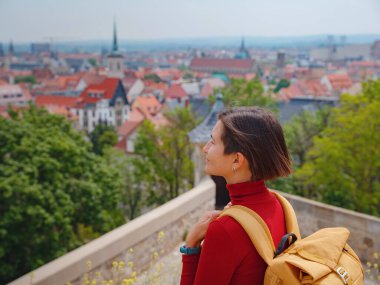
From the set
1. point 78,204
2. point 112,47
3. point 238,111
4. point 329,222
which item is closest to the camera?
point 238,111

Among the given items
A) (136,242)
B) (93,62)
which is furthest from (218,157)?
(93,62)

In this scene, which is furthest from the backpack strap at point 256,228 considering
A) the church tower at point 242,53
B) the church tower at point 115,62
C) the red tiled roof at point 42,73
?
the church tower at point 242,53

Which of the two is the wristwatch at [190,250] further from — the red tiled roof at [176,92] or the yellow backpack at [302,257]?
the red tiled roof at [176,92]

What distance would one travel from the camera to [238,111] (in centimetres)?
152

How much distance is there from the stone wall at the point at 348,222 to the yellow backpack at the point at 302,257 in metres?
4.33

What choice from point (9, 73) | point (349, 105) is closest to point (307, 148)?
point (349, 105)

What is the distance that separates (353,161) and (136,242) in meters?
6.78

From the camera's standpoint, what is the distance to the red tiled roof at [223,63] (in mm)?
94375

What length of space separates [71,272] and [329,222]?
10.7 ft

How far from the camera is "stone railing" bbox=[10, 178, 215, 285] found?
390cm

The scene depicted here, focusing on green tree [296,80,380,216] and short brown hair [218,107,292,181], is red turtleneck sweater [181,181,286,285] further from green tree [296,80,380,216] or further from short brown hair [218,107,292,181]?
green tree [296,80,380,216]

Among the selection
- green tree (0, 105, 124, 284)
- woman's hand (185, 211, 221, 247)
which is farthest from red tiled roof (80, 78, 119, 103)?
woman's hand (185, 211, 221, 247)

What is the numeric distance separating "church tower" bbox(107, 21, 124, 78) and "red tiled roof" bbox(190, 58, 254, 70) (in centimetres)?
2536

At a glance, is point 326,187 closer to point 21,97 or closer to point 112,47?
point 21,97
